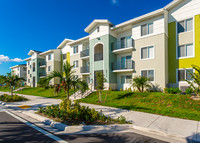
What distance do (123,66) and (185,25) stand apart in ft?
28.7

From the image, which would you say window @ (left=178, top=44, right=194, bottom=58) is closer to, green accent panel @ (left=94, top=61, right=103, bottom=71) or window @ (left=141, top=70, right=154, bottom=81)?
window @ (left=141, top=70, right=154, bottom=81)

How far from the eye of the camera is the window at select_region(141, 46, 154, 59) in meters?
15.6

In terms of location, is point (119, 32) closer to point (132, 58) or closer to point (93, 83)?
point (132, 58)

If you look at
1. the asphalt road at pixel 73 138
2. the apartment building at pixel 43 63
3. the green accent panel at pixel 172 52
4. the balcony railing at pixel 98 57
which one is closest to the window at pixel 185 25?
the green accent panel at pixel 172 52

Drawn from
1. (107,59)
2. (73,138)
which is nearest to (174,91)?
(107,59)

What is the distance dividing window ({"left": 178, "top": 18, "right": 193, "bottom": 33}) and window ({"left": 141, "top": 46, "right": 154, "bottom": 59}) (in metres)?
3.68

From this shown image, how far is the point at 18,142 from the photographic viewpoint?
4.31 meters

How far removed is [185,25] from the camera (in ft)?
46.8

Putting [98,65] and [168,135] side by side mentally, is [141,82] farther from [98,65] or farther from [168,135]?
[168,135]

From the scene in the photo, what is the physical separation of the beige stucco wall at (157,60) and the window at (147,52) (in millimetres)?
393

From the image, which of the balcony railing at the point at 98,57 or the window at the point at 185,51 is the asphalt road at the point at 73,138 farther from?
the balcony railing at the point at 98,57

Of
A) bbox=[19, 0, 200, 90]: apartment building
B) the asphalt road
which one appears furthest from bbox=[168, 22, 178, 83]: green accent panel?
the asphalt road

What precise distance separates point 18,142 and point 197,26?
17.6m

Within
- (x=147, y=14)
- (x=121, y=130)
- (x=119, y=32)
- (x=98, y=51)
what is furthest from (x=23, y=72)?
(x=121, y=130)
